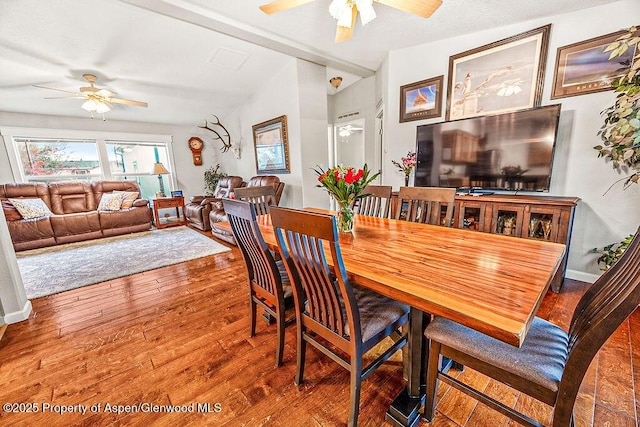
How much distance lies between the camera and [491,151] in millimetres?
2496

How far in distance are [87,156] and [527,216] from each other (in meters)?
7.24

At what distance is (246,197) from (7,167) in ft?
16.8

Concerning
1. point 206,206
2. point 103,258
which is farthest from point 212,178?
point 103,258

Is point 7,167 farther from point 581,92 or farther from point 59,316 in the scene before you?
point 581,92

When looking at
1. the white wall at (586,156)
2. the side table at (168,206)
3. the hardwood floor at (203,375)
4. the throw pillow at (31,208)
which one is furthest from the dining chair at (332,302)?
the throw pillow at (31,208)

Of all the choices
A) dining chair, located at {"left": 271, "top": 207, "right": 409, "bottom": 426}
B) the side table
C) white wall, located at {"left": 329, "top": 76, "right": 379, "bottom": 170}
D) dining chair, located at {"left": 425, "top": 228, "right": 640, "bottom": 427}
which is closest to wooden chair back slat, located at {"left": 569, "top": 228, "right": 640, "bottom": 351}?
dining chair, located at {"left": 425, "top": 228, "right": 640, "bottom": 427}

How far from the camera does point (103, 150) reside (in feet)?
16.7

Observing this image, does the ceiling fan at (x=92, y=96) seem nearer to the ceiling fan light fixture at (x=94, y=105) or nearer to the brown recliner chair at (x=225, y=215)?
the ceiling fan light fixture at (x=94, y=105)

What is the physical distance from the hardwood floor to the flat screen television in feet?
3.72

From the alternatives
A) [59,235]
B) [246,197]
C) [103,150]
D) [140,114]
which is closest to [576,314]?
[246,197]

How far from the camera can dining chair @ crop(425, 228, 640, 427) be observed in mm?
712

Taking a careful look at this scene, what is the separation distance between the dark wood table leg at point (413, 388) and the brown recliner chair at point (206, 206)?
3782 mm

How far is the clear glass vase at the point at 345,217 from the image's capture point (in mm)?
1555

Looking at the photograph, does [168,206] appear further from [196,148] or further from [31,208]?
[31,208]
